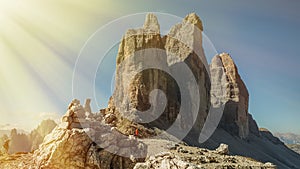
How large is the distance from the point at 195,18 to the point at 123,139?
129 m

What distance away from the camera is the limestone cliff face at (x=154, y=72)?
11612cm

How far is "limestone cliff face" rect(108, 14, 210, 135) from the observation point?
381 feet

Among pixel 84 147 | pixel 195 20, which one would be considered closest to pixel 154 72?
pixel 195 20

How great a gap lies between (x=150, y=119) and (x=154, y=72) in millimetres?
25209

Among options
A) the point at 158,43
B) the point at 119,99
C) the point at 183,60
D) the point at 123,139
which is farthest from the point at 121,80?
the point at 123,139

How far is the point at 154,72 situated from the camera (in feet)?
403

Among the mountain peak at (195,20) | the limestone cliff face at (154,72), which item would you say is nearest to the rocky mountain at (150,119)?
the limestone cliff face at (154,72)

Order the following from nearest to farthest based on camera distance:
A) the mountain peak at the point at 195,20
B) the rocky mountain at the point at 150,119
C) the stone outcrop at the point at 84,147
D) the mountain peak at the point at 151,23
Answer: the stone outcrop at the point at 84,147 → the rocky mountain at the point at 150,119 → the mountain peak at the point at 151,23 → the mountain peak at the point at 195,20

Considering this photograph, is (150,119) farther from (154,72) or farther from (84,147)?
(84,147)

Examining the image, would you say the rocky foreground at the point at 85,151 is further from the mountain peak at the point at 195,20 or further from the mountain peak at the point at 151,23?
the mountain peak at the point at 195,20

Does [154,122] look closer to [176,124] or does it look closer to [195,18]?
[176,124]

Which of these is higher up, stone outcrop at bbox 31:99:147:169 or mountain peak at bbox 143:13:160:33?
mountain peak at bbox 143:13:160:33

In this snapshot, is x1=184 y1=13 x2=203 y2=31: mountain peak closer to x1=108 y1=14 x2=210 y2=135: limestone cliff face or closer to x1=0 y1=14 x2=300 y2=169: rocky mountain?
x1=0 y1=14 x2=300 y2=169: rocky mountain

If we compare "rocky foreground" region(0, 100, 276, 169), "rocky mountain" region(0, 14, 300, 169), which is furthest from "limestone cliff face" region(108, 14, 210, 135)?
"rocky foreground" region(0, 100, 276, 169)
